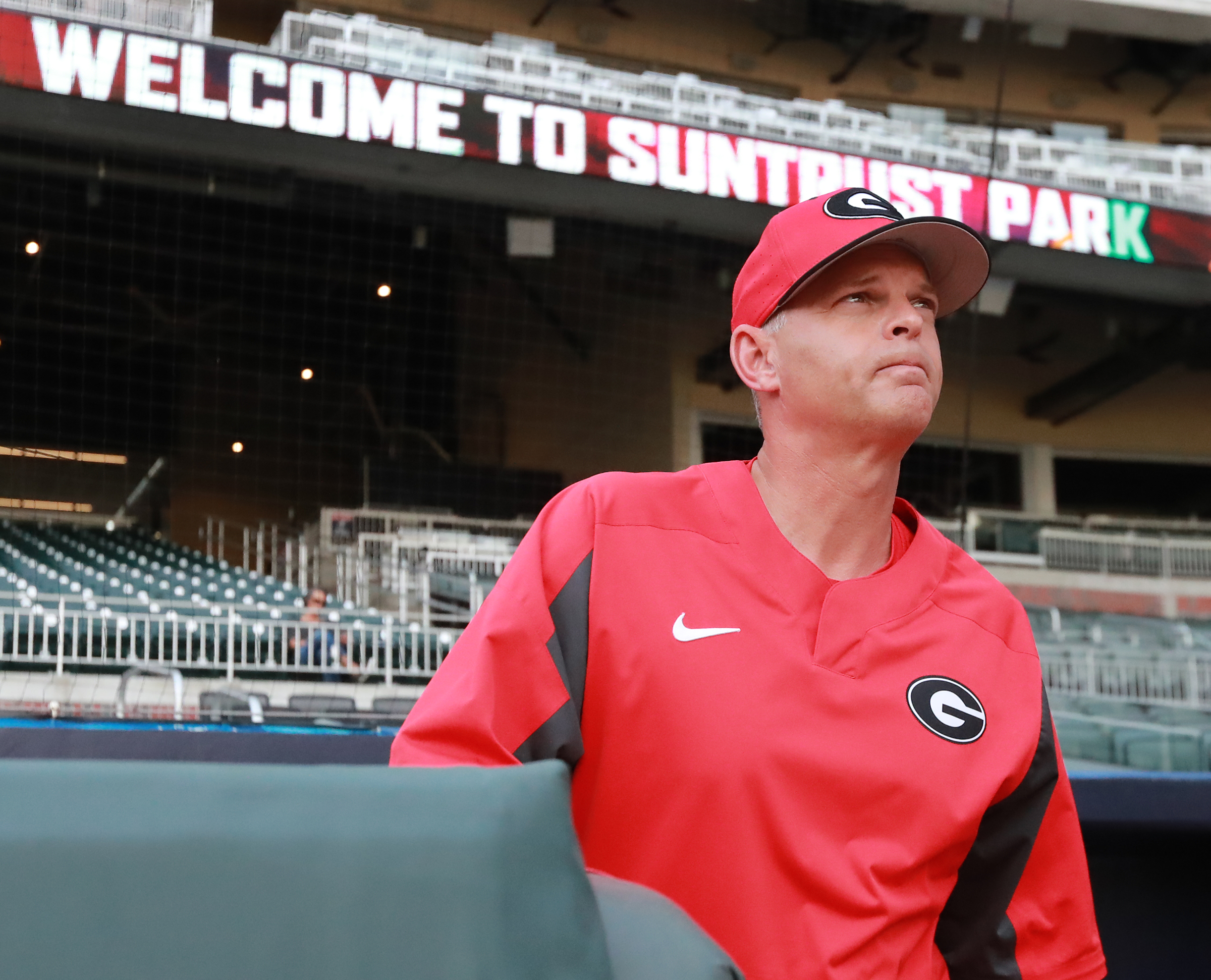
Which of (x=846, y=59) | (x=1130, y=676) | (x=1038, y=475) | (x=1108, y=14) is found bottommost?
(x=1130, y=676)

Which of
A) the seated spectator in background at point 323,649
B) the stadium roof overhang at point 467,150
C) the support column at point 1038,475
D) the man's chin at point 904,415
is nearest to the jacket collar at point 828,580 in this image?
the man's chin at point 904,415

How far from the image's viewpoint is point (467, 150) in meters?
7.48

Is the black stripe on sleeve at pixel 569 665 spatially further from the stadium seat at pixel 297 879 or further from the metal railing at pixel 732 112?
the metal railing at pixel 732 112

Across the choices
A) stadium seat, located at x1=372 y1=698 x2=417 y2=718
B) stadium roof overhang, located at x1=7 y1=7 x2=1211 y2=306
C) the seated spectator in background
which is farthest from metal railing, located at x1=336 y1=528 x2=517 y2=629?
stadium roof overhang, located at x1=7 y1=7 x2=1211 y2=306

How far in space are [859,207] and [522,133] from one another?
6.96 metres

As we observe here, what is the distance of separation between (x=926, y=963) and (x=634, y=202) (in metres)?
8.07

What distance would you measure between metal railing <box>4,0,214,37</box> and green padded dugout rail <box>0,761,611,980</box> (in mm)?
7538

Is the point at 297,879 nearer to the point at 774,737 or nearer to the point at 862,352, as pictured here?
the point at 774,737

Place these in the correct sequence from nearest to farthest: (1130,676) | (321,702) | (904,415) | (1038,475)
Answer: (904,415) → (321,702) → (1130,676) → (1038,475)

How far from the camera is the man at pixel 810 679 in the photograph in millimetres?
793

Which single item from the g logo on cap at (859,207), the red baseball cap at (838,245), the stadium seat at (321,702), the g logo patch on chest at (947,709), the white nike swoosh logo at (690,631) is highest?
the g logo on cap at (859,207)

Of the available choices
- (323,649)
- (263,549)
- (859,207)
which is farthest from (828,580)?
(263,549)

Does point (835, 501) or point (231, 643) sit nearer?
point (835, 501)

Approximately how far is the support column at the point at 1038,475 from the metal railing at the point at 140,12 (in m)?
9.61
